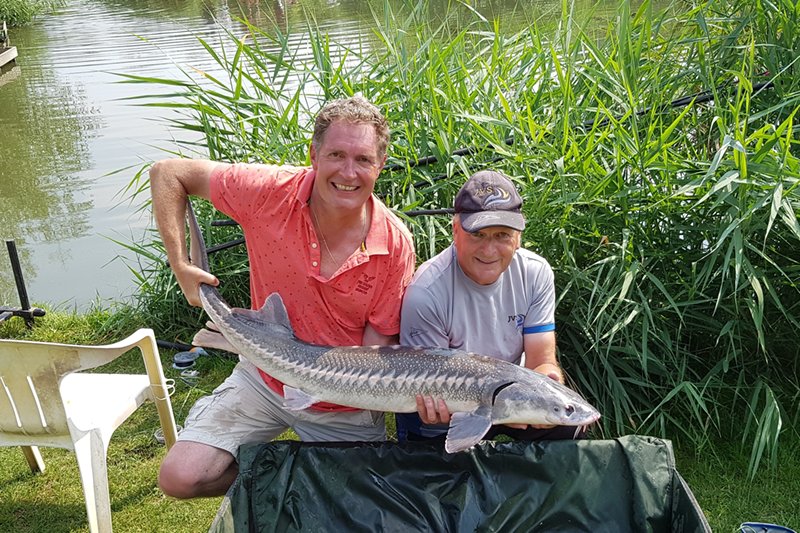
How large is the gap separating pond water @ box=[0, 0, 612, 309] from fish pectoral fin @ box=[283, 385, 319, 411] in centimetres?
261

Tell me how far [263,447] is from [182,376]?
160 centimetres

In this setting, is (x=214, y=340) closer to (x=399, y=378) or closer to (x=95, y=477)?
(x=95, y=477)

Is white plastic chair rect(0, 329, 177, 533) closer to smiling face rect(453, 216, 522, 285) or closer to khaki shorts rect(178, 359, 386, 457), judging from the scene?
khaki shorts rect(178, 359, 386, 457)

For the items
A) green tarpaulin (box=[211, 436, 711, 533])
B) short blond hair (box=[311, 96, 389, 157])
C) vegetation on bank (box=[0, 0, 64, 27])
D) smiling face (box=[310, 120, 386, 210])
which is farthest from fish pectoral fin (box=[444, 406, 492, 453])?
vegetation on bank (box=[0, 0, 64, 27])

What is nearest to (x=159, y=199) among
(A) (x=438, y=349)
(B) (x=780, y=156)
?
(A) (x=438, y=349)

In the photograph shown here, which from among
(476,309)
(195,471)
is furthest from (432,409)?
(195,471)

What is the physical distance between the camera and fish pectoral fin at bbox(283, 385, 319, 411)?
104 inches

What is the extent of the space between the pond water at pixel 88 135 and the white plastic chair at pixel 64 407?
2377 millimetres

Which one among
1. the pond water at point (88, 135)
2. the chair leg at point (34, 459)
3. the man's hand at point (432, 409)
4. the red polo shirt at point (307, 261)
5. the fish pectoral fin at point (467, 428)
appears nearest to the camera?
the fish pectoral fin at point (467, 428)

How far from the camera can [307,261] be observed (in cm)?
271

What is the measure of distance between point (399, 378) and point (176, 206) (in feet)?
3.50

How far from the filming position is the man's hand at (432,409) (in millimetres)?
2500

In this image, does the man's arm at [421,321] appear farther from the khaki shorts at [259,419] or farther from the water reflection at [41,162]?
the water reflection at [41,162]

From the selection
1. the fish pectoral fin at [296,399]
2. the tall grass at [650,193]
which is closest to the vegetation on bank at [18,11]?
the tall grass at [650,193]
